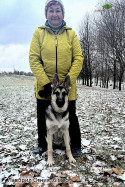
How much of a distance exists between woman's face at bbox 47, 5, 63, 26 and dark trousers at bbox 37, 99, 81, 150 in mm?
1752

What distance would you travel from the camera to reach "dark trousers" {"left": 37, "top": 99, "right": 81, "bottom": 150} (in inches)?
139

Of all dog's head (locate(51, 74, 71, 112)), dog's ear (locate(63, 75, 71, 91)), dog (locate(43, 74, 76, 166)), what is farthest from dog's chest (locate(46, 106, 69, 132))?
dog's ear (locate(63, 75, 71, 91))

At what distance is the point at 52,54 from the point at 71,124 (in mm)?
1711

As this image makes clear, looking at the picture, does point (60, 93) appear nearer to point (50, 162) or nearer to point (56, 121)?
point (56, 121)

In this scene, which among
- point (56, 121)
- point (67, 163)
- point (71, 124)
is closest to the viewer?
point (56, 121)

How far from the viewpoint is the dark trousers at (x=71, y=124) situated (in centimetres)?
354

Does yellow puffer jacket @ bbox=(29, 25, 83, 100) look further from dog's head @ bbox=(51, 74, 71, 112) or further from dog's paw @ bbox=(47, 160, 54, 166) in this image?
dog's paw @ bbox=(47, 160, 54, 166)

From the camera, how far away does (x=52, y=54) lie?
10.3 ft

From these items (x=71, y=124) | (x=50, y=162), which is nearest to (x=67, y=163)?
(x=50, y=162)

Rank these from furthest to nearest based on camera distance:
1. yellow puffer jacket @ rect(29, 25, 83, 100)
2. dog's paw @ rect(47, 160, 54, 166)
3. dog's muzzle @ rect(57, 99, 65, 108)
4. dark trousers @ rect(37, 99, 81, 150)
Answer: dark trousers @ rect(37, 99, 81, 150) → dog's paw @ rect(47, 160, 54, 166) → yellow puffer jacket @ rect(29, 25, 83, 100) → dog's muzzle @ rect(57, 99, 65, 108)

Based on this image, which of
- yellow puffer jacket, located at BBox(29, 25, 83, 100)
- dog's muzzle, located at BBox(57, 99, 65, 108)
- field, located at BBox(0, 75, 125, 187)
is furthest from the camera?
yellow puffer jacket, located at BBox(29, 25, 83, 100)

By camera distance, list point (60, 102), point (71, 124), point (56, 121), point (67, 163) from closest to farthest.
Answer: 1. point (60, 102)
2. point (56, 121)
3. point (67, 163)
4. point (71, 124)

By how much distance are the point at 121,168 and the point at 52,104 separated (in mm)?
1914

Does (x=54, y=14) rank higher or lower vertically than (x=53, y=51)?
higher
